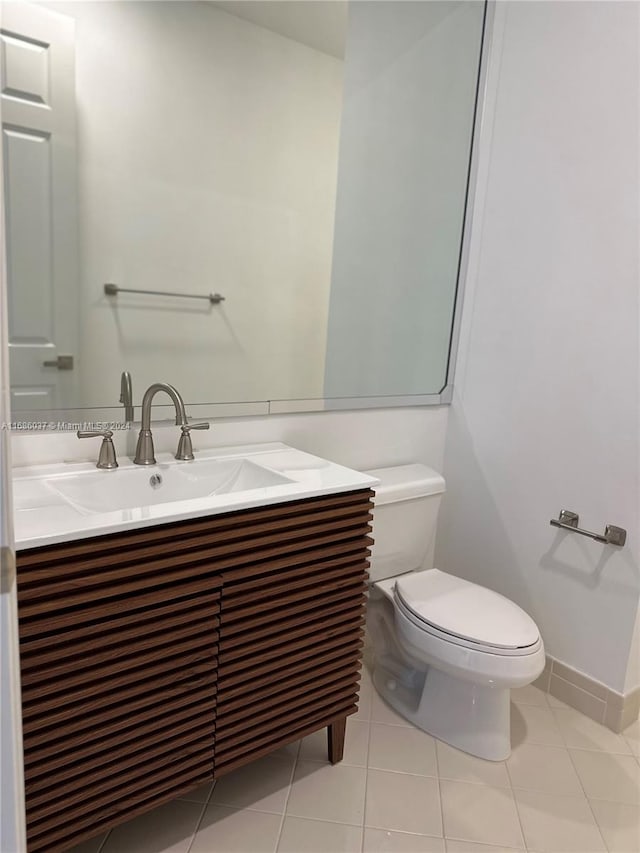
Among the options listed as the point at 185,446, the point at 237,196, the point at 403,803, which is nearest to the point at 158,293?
the point at 237,196

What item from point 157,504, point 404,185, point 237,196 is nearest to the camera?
point 157,504

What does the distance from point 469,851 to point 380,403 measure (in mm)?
1340

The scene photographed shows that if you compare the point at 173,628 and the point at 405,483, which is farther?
the point at 405,483

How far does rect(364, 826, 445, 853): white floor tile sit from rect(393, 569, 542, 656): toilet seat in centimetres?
47

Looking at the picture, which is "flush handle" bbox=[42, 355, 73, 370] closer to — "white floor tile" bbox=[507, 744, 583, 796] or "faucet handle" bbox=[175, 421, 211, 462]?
"faucet handle" bbox=[175, 421, 211, 462]

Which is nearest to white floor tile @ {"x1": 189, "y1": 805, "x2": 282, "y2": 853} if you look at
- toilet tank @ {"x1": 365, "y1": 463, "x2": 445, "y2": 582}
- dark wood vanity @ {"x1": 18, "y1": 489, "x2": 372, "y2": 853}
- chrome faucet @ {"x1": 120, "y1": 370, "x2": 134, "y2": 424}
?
dark wood vanity @ {"x1": 18, "y1": 489, "x2": 372, "y2": 853}

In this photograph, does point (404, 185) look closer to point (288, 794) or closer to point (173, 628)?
point (173, 628)

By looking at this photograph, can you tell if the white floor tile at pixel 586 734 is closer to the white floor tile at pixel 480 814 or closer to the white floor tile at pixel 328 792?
the white floor tile at pixel 480 814

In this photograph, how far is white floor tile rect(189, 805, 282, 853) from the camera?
140 centimetres

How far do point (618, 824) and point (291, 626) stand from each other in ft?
3.27

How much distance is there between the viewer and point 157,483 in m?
1.54

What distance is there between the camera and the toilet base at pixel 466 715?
69.3 inches

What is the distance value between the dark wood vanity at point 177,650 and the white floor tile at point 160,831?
0.53ft

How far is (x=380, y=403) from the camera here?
2.20 metres
